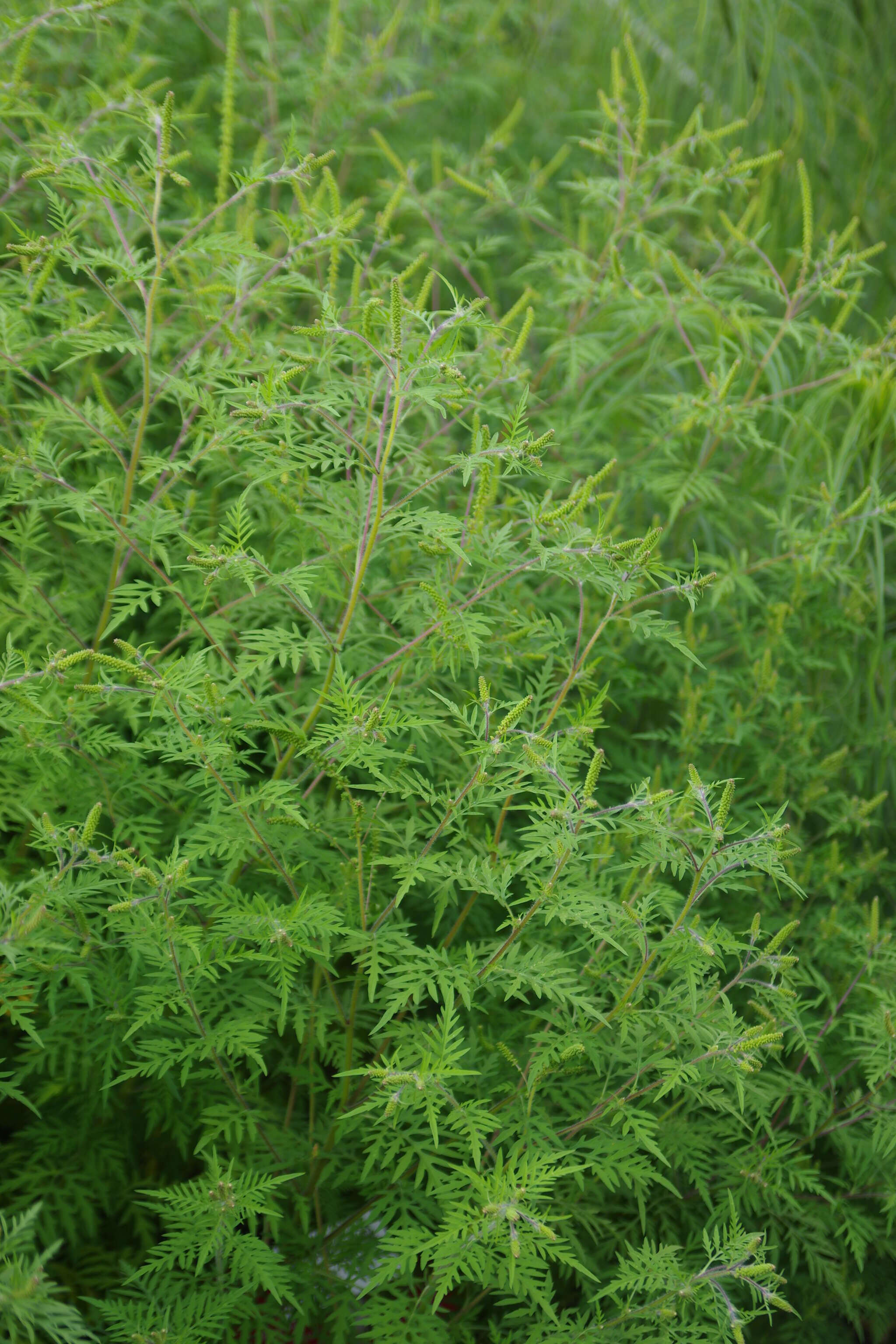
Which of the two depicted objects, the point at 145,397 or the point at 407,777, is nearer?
the point at 407,777

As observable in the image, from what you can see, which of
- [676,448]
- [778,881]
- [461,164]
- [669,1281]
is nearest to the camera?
[669,1281]

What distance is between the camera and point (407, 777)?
1.65 m

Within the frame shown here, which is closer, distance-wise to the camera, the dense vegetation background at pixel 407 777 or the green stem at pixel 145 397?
the dense vegetation background at pixel 407 777

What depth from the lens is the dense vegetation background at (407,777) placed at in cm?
159

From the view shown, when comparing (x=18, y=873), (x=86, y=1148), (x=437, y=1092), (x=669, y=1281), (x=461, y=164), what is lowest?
(x=86, y=1148)

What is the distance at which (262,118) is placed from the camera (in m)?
3.17

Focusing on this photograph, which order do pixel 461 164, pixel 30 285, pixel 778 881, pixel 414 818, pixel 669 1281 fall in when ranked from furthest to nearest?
pixel 461 164
pixel 778 881
pixel 30 285
pixel 414 818
pixel 669 1281

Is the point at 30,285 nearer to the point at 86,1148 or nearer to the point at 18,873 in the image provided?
the point at 18,873

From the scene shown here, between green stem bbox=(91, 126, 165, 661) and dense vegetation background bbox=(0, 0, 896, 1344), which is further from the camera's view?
green stem bbox=(91, 126, 165, 661)

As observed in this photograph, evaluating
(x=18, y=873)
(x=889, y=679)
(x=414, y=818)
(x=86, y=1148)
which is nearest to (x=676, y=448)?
(x=889, y=679)

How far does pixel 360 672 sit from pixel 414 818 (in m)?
0.34

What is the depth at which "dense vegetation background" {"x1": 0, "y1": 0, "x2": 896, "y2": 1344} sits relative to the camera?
62.5 inches

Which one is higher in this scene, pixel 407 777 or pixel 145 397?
pixel 145 397

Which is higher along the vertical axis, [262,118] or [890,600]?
[262,118]
